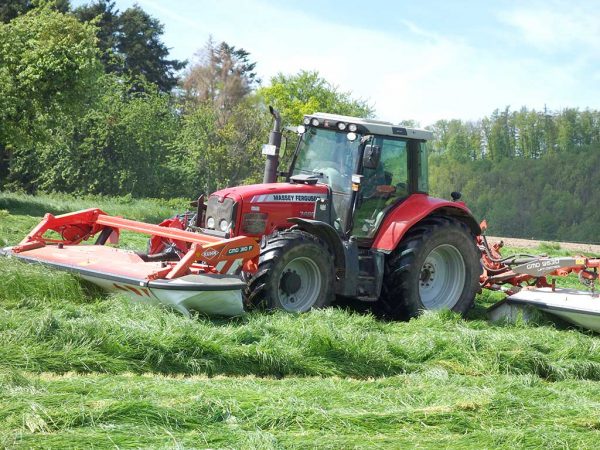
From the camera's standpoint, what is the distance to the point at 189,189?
43062 mm

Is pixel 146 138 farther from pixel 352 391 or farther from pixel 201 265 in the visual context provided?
pixel 352 391

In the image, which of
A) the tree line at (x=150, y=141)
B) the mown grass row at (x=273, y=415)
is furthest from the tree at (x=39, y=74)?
the mown grass row at (x=273, y=415)

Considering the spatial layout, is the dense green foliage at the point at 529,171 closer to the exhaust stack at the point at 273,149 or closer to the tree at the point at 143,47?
the tree at the point at 143,47

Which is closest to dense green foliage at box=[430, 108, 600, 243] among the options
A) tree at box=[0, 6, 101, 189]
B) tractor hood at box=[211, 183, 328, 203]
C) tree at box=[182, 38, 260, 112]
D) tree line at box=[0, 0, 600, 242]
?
tree line at box=[0, 0, 600, 242]

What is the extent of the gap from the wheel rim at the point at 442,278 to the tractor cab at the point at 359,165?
2.71ft

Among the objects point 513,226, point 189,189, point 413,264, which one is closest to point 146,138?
point 189,189

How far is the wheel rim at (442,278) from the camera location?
34.9ft

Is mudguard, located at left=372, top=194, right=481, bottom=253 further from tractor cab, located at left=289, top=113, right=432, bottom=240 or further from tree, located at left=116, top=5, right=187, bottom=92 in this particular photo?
tree, located at left=116, top=5, right=187, bottom=92

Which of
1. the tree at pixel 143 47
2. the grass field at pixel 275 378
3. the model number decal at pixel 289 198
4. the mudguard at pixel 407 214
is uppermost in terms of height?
the tree at pixel 143 47

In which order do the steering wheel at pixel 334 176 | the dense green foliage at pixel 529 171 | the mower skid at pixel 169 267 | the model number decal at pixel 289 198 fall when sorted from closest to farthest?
the mower skid at pixel 169 267, the model number decal at pixel 289 198, the steering wheel at pixel 334 176, the dense green foliage at pixel 529 171

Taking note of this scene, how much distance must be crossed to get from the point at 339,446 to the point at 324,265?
4690 mm

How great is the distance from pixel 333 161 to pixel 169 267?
2567mm

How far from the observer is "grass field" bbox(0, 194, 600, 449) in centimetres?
475

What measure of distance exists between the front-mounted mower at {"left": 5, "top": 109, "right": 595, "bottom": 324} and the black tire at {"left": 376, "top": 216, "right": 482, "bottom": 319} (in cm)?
1
